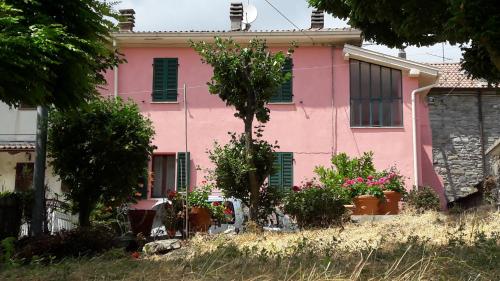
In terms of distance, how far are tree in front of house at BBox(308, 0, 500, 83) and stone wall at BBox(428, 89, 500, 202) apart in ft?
44.7

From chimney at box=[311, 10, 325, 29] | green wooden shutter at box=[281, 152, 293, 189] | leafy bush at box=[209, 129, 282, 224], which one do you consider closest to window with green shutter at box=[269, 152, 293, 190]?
green wooden shutter at box=[281, 152, 293, 189]

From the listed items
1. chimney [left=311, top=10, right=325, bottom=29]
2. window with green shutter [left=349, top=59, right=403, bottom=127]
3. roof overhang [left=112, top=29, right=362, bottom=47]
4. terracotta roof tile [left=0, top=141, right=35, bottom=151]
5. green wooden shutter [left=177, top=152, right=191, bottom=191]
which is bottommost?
green wooden shutter [left=177, top=152, right=191, bottom=191]

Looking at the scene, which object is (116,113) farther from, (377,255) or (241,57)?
(377,255)

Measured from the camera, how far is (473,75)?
6805 millimetres

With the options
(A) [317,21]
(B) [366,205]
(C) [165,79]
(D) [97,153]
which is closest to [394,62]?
(A) [317,21]

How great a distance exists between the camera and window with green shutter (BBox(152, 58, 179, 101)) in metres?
18.1

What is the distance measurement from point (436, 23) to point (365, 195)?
7.74 meters

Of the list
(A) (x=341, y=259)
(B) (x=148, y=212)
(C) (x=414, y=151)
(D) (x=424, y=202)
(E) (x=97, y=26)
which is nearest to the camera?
(A) (x=341, y=259)

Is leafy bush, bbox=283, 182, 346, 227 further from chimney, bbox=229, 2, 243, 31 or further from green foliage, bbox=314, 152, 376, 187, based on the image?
chimney, bbox=229, 2, 243, 31

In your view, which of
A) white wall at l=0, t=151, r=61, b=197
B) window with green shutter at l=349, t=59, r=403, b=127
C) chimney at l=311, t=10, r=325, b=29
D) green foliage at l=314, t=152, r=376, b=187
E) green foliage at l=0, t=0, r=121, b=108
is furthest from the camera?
chimney at l=311, t=10, r=325, b=29

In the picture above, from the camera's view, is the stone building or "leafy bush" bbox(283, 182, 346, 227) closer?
"leafy bush" bbox(283, 182, 346, 227)

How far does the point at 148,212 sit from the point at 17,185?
8180 millimetres

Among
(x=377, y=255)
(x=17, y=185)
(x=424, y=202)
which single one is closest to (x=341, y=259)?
(x=377, y=255)

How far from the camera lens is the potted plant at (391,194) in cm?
1408
